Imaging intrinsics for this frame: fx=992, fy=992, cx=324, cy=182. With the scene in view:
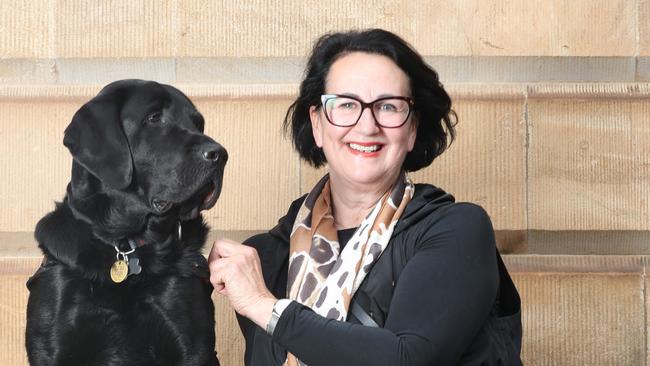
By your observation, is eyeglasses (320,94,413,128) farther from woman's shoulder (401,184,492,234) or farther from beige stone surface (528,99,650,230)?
beige stone surface (528,99,650,230)

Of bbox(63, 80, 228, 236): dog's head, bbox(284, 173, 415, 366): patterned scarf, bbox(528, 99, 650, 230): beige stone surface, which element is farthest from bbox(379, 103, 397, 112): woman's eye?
bbox(528, 99, 650, 230): beige stone surface

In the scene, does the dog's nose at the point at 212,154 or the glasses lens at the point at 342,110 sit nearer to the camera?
the dog's nose at the point at 212,154

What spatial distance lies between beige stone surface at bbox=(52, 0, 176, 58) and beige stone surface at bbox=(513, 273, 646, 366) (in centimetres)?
189

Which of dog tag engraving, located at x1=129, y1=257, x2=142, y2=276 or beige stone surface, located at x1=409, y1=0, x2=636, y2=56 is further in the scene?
beige stone surface, located at x1=409, y1=0, x2=636, y2=56

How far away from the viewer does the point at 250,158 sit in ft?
14.3

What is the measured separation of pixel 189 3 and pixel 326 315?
6.56 feet

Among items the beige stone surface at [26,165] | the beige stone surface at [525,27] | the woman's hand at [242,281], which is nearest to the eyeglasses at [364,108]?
the woman's hand at [242,281]

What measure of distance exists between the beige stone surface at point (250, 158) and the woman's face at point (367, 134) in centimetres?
131

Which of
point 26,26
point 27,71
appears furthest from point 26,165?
point 26,26

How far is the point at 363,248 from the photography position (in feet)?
9.66

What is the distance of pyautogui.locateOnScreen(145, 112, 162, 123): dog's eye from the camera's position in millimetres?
2863

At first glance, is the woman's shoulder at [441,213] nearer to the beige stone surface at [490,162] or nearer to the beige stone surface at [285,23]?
the beige stone surface at [490,162]

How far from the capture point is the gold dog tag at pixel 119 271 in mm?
2777

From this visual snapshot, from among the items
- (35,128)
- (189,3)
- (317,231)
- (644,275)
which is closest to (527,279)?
(644,275)
